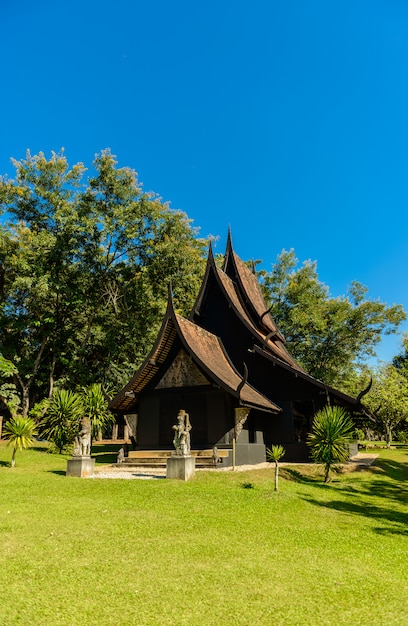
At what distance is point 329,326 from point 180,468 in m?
22.2

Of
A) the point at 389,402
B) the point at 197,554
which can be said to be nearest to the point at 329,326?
the point at 389,402

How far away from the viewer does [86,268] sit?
86.4ft

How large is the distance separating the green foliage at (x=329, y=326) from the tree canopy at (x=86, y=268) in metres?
7.77

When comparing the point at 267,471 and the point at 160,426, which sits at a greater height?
the point at 160,426

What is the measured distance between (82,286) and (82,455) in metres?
17.0

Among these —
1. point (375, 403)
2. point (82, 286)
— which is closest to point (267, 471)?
point (82, 286)

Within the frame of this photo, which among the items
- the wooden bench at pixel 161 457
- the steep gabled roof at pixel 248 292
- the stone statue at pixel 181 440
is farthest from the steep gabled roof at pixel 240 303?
the stone statue at pixel 181 440

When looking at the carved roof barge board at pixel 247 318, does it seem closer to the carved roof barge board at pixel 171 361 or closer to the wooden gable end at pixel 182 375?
the carved roof barge board at pixel 171 361

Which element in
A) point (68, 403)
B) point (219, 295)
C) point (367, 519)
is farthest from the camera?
point (219, 295)

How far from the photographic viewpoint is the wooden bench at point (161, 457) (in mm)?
12672

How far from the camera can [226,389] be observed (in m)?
12.9

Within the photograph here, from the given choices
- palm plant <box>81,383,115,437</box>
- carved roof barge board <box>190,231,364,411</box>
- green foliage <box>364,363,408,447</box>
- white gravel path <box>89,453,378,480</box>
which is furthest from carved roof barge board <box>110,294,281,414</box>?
green foliage <box>364,363,408,447</box>

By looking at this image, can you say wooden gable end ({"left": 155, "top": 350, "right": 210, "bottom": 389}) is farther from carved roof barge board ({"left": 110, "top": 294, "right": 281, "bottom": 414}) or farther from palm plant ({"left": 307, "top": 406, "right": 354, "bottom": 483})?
palm plant ({"left": 307, "top": 406, "right": 354, "bottom": 483})

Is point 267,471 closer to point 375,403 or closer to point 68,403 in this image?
point 68,403
